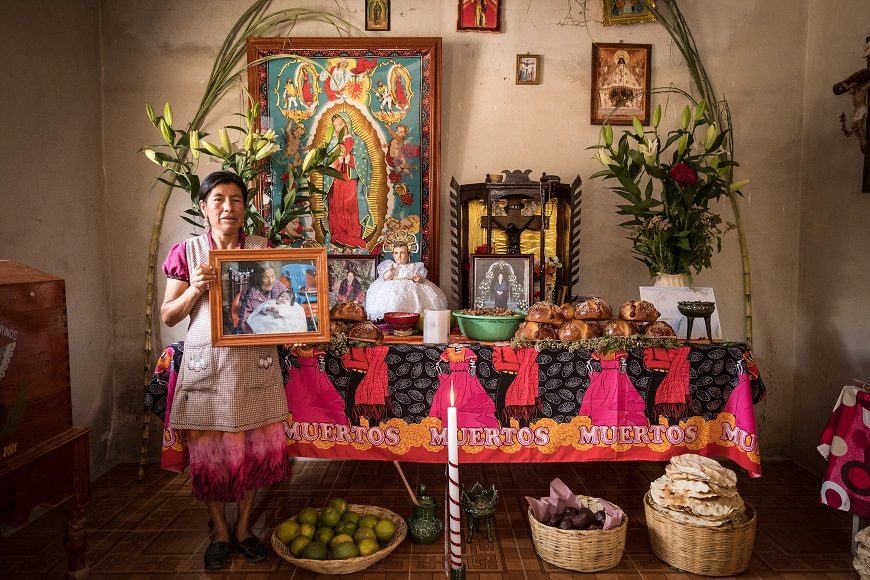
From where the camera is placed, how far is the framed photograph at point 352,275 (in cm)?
404

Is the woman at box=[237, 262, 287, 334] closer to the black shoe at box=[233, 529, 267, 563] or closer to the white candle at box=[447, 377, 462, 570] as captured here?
the black shoe at box=[233, 529, 267, 563]

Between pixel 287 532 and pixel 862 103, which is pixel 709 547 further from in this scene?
pixel 862 103

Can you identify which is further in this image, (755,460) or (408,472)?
(408,472)

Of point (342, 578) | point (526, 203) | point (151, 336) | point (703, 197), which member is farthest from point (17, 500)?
point (703, 197)

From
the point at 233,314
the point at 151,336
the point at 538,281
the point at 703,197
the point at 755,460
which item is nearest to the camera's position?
the point at 233,314

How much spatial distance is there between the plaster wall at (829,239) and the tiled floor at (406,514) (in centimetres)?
62

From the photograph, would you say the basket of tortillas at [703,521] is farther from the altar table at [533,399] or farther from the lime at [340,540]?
the lime at [340,540]

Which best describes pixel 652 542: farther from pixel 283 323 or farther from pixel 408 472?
pixel 283 323

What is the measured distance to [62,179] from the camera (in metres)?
3.71

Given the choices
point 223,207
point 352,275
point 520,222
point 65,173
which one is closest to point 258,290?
point 223,207

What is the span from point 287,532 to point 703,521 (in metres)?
2.04

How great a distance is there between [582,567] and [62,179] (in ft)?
13.1

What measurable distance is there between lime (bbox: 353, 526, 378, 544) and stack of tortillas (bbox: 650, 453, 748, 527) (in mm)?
1458

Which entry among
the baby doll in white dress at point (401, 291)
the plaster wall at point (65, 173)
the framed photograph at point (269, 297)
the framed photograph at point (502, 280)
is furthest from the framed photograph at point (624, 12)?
the plaster wall at point (65, 173)
